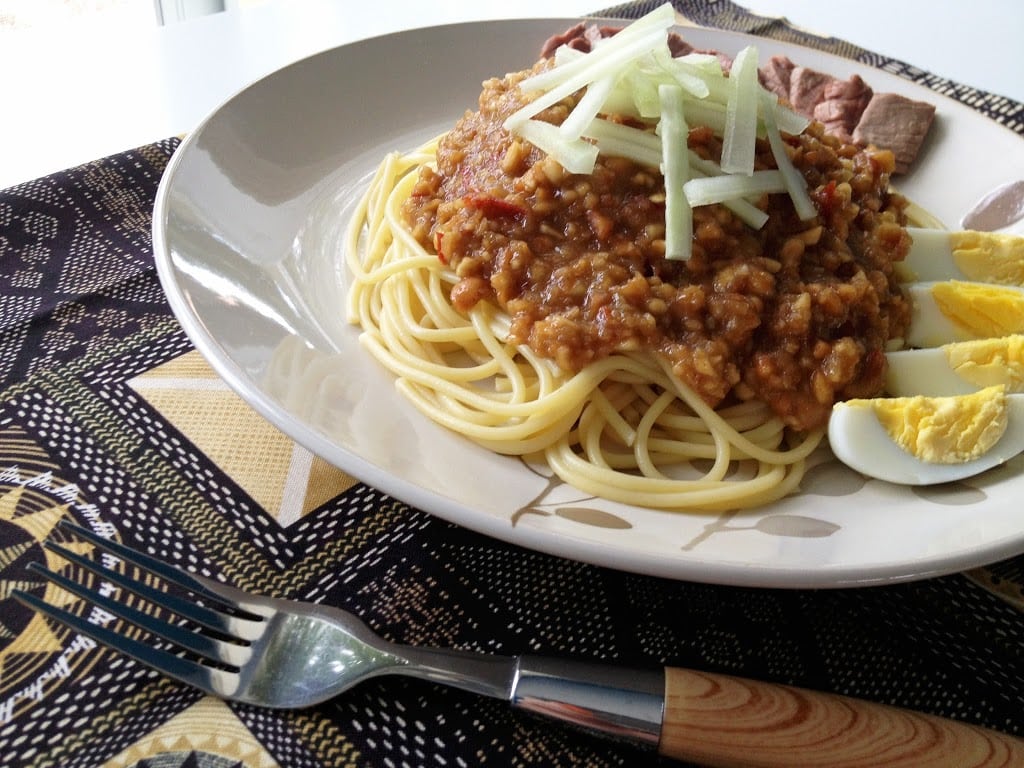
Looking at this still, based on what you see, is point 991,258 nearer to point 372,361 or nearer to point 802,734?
point 802,734

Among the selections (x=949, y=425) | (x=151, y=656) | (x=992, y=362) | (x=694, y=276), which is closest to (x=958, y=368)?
(x=992, y=362)

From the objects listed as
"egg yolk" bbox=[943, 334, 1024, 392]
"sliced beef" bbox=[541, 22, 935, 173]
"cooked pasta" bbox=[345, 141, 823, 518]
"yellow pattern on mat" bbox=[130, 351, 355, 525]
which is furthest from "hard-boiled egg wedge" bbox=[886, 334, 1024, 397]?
"yellow pattern on mat" bbox=[130, 351, 355, 525]

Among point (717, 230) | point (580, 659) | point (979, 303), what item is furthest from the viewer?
point (979, 303)

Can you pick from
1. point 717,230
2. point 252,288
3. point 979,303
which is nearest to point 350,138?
point 252,288

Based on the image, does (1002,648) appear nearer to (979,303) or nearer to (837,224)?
(979,303)

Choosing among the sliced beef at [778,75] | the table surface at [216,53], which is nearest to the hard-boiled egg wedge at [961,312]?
the sliced beef at [778,75]

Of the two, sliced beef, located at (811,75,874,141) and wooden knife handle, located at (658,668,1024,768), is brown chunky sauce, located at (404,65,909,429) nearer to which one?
wooden knife handle, located at (658,668,1024,768)

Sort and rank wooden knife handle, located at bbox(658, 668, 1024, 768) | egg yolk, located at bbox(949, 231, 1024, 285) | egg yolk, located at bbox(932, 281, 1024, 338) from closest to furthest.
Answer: wooden knife handle, located at bbox(658, 668, 1024, 768) → egg yolk, located at bbox(932, 281, 1024, 338) → egg yolk, located at bbox(949, 231, 1024, 285)
